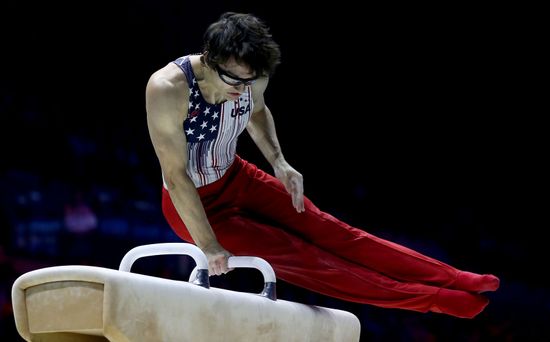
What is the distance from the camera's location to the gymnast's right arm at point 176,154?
3252mm

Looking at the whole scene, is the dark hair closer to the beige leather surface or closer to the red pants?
the red pants

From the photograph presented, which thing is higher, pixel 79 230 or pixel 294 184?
pixel 294 184

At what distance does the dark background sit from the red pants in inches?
103

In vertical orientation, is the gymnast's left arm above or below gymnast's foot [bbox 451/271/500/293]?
above

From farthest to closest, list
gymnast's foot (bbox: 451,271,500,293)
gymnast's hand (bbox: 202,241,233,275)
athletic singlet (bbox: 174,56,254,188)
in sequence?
gymnast's foot (bbox: 451,271,500,293)
athletic singlet (bbox: 174,56,254,188)
gymnast's hand (bbox: 202,241,233,275)

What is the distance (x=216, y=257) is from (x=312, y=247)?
26.8 inches

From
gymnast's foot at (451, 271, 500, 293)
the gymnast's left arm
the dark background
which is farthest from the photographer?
the dark background

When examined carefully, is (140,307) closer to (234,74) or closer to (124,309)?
(124,309)


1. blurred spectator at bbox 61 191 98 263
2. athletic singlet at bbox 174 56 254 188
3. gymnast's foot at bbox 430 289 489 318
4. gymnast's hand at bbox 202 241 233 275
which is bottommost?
blurred spectator at bbox 61 191 98 263

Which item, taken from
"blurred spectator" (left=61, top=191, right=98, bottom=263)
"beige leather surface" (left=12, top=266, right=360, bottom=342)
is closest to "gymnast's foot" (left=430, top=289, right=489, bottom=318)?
"beige leather surface" (left=12, top=266, right=360, bottom=342)

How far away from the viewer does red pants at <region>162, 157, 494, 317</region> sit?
3684mm

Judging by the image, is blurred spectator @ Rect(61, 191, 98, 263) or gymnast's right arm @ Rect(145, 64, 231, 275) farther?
blurred spectator @ Rect(61, 191, 98, 263)

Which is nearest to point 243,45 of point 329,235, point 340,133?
point 329,235

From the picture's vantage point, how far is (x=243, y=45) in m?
3.23
